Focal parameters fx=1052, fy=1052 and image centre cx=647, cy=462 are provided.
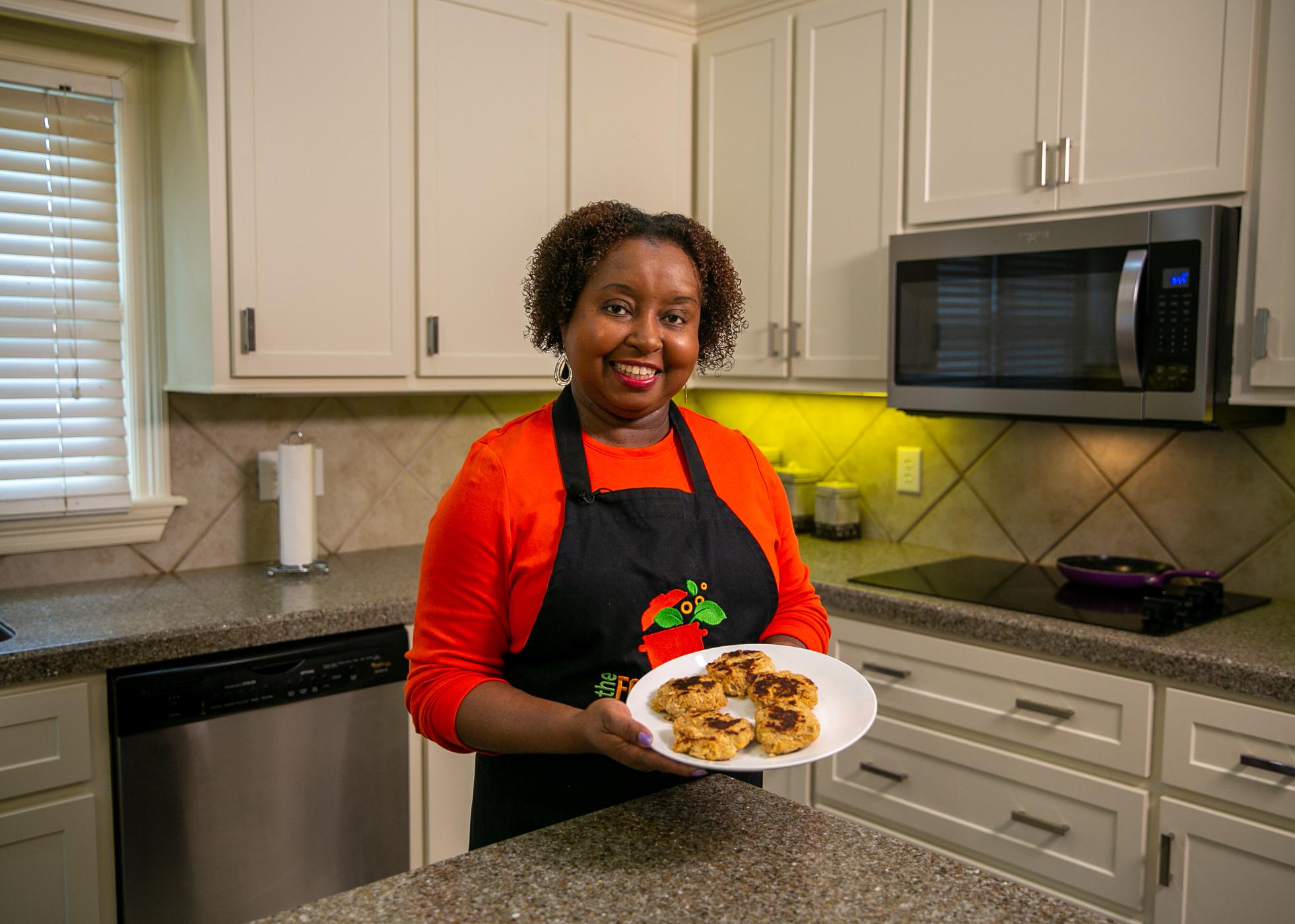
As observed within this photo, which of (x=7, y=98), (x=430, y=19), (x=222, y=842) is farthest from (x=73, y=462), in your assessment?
(x=430, y=19)

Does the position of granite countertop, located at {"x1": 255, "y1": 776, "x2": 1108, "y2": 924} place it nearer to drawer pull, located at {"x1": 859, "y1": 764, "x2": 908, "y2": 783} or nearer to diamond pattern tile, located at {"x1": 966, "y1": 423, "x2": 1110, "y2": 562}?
drawer pull, located at {"x1": 859, "y1": 764, "x2": 908, "y2": 783}

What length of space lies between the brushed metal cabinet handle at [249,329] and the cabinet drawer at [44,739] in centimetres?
75

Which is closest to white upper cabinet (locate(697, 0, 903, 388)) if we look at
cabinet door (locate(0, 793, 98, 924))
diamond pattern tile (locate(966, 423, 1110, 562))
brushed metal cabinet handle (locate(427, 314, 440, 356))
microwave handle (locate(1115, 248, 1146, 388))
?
diamond pattern tile (locate(966, 423, 1110, 562))

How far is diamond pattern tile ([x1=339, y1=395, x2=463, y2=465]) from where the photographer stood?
2.74 meters

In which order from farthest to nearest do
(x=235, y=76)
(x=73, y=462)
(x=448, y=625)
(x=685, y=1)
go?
(x=685, y=1), (x=73, y=462), (x=235, y=76), (x=448, y=625)

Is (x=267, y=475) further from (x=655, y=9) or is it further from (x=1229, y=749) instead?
(x=1229, y=749)

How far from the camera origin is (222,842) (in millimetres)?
1982

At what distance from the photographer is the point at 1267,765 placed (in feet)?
5.63

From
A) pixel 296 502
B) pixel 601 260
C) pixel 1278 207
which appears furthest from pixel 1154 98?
pixel 296 502

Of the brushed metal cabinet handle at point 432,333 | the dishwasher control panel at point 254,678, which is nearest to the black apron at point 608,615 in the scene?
the dishwasher control panel at point 254,678

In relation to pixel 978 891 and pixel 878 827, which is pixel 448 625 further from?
pixel 878 827

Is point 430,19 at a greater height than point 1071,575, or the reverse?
point 430,19

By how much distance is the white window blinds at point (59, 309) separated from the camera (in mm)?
2211

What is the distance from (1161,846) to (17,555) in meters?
2.34
